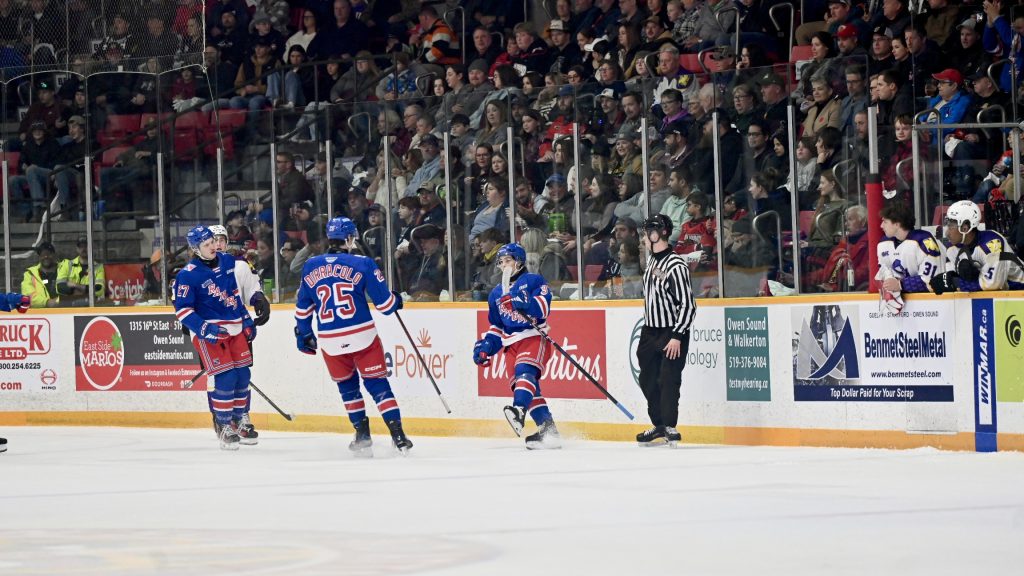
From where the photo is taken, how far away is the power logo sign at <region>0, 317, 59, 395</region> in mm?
15047

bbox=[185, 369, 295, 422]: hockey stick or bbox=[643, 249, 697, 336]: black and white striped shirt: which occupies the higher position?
bbox=[643, 249, 697, 336]: black and white striped shirt

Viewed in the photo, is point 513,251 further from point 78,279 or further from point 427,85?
point 427,85

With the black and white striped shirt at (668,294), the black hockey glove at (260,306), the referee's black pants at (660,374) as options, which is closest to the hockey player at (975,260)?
the black and white striped shirt at (668,294)

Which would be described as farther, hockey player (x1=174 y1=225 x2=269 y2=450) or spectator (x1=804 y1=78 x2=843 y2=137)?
hockey player (x1=174 y1=225 x2=269 y2=450)

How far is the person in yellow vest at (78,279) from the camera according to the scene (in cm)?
1501

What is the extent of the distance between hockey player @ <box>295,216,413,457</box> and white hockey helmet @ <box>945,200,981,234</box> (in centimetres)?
361

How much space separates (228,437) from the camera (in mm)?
11891

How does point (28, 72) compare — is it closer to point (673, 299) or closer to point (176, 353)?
point (176, 353)

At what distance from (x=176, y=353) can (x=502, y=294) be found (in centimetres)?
417

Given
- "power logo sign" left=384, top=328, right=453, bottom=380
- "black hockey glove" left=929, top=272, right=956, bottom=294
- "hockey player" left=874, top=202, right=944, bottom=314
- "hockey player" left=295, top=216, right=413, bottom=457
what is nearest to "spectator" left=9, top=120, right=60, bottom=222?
"power logo sign" left=384, top=328, right=453, bottom=380

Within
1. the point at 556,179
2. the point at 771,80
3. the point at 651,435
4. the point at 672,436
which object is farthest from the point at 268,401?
the point at 771,80

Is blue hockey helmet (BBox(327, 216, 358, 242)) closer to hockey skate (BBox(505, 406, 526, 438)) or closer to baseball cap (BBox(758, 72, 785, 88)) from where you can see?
hockey skate (BBox(505, 406, 526, 438))

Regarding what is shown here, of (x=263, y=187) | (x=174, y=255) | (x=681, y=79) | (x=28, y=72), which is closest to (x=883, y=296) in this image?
(x=681, y=79)

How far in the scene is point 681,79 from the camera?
12.0 metres
